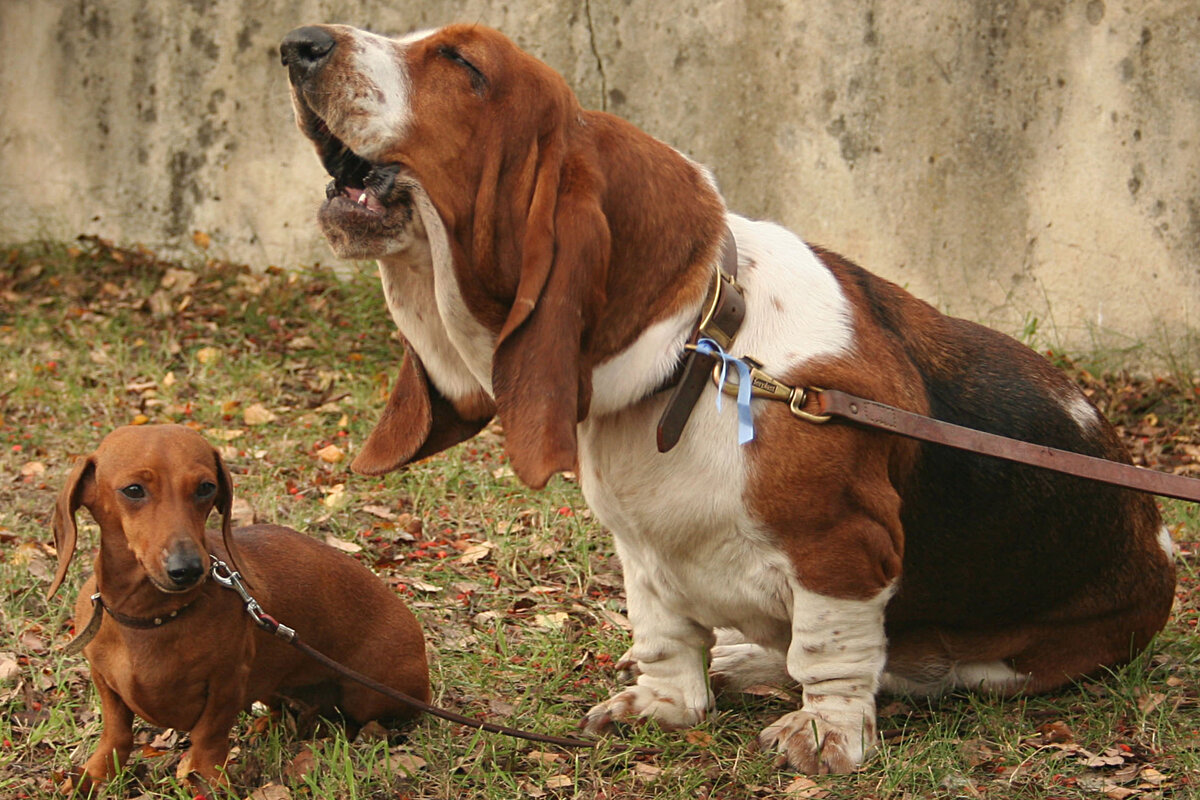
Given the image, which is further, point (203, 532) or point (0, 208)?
point (0, 208)

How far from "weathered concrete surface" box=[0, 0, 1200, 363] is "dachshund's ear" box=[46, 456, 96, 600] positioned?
16.7 ft

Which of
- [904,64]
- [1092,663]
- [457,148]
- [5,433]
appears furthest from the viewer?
[904,64]

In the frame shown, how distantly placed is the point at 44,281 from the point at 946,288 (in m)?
5.32

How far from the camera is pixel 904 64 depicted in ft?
23.0

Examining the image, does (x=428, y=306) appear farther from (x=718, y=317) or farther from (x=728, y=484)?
Answer: (x=728, y=484)

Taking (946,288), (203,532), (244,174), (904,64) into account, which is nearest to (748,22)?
(904,64)

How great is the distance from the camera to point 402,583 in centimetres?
445

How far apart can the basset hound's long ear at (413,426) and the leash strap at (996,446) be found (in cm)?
88

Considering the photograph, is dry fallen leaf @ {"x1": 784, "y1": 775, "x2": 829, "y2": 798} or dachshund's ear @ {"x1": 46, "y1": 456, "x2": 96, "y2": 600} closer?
dachshund's ear @ {"x1": 46, "y1": 456, "x2": 96, "y2": 600}

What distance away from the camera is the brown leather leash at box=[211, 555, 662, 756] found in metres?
2.91

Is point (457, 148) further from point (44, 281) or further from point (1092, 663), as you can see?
point (44, 281)

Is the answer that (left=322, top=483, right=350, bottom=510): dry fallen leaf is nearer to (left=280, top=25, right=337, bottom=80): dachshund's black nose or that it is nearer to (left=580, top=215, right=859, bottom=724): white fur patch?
(left=580, top=215, right=859, bottom=724): white fur patch

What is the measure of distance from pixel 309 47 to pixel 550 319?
0.75 m

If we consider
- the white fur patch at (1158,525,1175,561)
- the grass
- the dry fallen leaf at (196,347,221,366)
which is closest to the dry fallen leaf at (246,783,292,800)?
the grass
